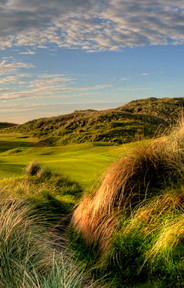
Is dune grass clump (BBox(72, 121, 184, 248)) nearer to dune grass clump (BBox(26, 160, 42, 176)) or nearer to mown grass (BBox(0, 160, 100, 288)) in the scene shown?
mown grass (BBox(0, 160, 100, 288))

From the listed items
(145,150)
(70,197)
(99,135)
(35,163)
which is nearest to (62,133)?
(99,135)

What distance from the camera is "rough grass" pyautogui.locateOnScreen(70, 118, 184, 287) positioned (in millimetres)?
3412

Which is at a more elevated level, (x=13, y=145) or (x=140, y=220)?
(x=13, y=145)

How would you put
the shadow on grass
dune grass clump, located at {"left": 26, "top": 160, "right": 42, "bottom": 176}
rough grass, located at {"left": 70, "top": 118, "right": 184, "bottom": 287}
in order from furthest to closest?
1. the shadow on grass
2. dune grass clump, located at {"left": 26, "top": 160, "right": 42, "bottom": 176}
3. rough grass, located at {"left": 70, "top": 118, "right": 184, "bottom": 287}

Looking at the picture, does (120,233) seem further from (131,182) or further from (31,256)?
(31,256)

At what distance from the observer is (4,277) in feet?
10.6

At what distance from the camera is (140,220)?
13.4ft

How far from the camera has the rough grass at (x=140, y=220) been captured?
3412 mm

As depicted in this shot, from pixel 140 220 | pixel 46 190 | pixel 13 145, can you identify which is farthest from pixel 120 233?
pixel 13 145

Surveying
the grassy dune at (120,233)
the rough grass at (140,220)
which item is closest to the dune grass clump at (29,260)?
the grassy dune at (120,233)

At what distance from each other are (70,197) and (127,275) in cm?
375

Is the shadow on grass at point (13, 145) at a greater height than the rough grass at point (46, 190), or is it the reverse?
the shadow on grass at point (13, 145)

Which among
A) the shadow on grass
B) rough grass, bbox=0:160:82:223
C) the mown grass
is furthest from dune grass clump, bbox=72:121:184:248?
the shadow on grass

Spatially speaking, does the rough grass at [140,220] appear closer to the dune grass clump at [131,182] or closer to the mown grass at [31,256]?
the dune grass clump at [131,182]
